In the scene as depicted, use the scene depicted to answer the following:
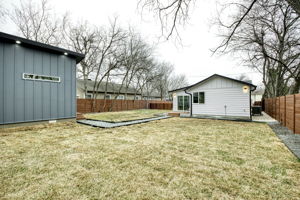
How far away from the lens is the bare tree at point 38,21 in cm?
1107

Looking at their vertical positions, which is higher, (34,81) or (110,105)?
(34,81)

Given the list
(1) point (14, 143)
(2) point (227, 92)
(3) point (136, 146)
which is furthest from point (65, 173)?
(2) point (227, 92)

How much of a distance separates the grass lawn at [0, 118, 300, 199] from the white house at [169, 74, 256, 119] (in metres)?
6.11

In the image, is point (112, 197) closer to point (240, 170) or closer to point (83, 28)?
point (240, 170)

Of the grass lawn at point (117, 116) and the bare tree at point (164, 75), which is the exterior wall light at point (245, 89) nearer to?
the grass lawn at point (117, 116)

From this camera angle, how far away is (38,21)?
1190 cm

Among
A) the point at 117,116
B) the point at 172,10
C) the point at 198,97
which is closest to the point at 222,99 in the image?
the point at 198,97

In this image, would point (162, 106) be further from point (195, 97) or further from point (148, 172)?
point (148, 172)

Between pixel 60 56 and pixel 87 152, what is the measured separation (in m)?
5.96

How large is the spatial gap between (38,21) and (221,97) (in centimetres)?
1657

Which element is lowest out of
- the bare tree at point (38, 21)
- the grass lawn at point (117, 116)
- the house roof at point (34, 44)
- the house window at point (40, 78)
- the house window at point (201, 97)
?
the grass lawn at point (117, 116)

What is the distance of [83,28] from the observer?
13.3 meters

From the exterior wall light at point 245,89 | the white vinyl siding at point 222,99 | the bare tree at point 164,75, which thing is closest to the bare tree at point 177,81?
the bare tree at point 164,75

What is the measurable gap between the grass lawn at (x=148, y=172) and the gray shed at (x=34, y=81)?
277 cm
